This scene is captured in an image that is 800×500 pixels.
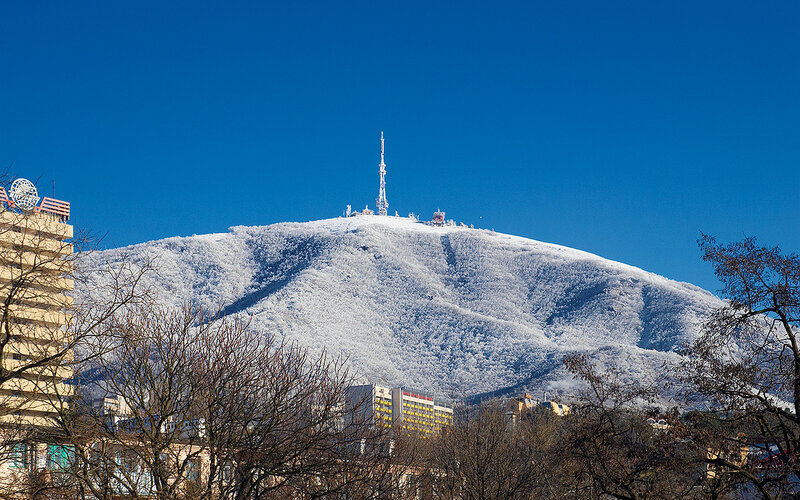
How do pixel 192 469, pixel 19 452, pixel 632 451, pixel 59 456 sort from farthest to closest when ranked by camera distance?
pixel 192 469 < pixel 632 451 < pixel 59 456 < pixel 19 452

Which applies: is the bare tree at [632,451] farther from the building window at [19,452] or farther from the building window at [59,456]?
the building window at [19,452]

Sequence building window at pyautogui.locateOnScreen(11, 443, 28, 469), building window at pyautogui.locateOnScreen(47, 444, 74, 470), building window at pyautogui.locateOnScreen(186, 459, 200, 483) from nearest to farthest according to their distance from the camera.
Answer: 1. building window at pyautogui.locateOnScreen(11, 443, 28, 469)
2. building window at pyautogui.locateOnScreen(47, 444, 74, 470)
3. building window at pyautogui.locateOnScreen(186, 459, 200, 483)

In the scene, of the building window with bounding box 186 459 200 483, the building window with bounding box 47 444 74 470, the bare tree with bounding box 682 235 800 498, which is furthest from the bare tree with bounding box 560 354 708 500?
the building window with bounding box 47 444 74 470

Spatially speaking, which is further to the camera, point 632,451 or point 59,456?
point 632,451

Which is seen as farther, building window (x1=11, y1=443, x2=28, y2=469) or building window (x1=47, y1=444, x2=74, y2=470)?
building window (x1=47, y1=444, x2=74, y2=470)

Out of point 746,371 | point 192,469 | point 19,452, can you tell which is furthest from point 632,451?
point 19,452

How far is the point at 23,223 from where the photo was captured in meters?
18.7

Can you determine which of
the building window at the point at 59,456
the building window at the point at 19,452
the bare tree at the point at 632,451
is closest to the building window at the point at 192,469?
the building window at the point at 59,456

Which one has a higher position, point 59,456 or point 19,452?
point 59,456

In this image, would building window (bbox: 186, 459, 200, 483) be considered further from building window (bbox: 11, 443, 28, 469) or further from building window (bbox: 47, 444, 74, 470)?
building window (bbox: 11, 443, 28, 469)

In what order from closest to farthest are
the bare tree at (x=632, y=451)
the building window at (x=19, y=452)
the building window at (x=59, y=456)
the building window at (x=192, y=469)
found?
the building window at (x=19, y=452) → the building window at (x=59, y=456) → the bare tree at (x=632, y=451) → the building window at (x=192, y=469)

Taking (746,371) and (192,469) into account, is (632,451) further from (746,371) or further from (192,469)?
(192,469)

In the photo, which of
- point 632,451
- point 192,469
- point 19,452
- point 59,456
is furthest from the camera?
point 192,469

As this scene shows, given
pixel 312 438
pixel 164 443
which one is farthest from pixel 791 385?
pixel 164 443
